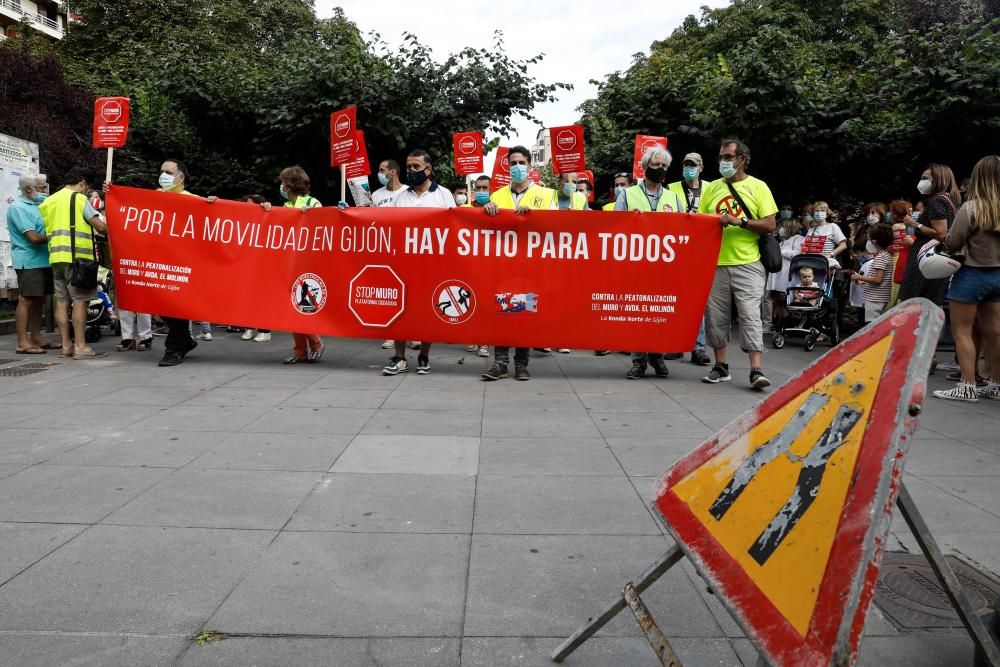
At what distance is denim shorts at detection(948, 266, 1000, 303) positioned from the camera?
6375 mm

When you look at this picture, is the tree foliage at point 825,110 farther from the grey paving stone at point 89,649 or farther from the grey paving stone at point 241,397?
the grey paving stone at point 89,649

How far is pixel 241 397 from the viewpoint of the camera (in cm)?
631

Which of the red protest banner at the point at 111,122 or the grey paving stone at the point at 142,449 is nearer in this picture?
the grey paving stone at the point at 142,449

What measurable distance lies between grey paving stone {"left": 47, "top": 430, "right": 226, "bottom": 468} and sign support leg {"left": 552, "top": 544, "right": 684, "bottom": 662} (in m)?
2.83

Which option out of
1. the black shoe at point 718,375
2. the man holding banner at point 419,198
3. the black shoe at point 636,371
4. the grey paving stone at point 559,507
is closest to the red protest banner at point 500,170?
the man holding banner at point 419,198

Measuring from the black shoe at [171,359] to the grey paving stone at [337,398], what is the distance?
82.6 inches

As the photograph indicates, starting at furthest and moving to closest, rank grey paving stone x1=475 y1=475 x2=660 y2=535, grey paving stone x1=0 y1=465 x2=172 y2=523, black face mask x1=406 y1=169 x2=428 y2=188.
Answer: black face mask x1=406 y1=169 x2=428 y2=188 < grey paving stone x1=0 y1=465 x2=172 y2=523 < grey paving stone x1=475 y1=475 x2=660 y2=535

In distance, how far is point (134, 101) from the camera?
17375 millimetres

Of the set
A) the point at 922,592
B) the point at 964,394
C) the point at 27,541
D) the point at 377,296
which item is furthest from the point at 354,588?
the point at 964,394

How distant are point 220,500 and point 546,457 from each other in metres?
1.86

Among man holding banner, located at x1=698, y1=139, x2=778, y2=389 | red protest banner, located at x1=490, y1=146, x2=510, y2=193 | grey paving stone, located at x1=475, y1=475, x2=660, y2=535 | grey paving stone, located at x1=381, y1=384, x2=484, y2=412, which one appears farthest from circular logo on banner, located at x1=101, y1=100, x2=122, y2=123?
grey paving stone, located at x1=475, y1=475, x2=660, y2=535

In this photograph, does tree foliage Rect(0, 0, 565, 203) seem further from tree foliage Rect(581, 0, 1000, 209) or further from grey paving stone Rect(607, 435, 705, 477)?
grey paving stone Rect(607, 435, 705, 477)

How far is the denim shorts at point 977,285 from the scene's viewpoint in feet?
20.9

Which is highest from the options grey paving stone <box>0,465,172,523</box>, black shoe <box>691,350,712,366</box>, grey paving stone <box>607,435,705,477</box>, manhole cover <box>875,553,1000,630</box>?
manhole cover <box>875,553,1000,630</box>
